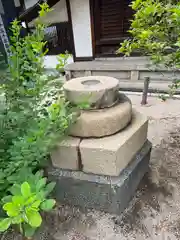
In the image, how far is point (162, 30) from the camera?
1176 mm

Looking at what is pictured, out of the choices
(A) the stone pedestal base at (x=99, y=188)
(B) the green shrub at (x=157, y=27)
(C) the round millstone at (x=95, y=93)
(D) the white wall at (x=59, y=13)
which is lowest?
(A) the stone pedestal base at (x=99, y=188)

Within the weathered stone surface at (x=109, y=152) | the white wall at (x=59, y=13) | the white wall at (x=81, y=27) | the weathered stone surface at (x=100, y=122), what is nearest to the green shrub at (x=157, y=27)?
the weathered stone surface at (x=100, y=122)

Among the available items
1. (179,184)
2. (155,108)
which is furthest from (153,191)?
(155,108)

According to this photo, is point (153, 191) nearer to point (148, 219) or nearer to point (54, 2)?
point (148, 219)

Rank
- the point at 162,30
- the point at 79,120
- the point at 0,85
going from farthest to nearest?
1. the point at 79,120
2. the point at 162,30
3. the point at 0,85

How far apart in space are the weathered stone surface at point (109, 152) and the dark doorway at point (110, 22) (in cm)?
435

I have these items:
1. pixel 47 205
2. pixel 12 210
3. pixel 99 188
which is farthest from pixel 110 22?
pixel 12 210

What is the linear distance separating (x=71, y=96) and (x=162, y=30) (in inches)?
28.4

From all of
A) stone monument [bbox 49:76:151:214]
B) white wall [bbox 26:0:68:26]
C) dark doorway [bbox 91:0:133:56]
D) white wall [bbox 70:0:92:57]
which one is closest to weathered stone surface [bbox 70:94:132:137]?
stone monument [bbox 49:76:151:214]

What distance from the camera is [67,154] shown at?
1.36 m

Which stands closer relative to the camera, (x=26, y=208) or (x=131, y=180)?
(x=26, y=208)

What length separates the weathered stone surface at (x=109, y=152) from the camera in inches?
49.4

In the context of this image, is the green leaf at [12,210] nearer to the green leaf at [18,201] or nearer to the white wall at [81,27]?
the green leaf at [18,201]

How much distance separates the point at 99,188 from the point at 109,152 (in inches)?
12.9
